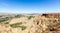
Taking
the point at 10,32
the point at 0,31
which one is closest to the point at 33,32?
the point at 10,32

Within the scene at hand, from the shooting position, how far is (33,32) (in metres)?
13.7

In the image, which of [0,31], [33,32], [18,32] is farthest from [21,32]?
[0,31]

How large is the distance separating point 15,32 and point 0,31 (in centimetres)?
173

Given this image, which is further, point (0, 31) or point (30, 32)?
point (30, 32)

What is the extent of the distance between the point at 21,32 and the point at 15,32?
0.81 meters

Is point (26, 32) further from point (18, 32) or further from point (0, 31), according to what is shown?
point (0, 31)

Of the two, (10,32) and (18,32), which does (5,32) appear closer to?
(10,32)

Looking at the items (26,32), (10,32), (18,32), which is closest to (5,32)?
(10,32)

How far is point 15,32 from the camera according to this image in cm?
1318

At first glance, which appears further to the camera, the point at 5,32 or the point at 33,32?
the point at 33,32

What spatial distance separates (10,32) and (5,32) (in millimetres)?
619

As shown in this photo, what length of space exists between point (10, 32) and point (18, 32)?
1.12 metres

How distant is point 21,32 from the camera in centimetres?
1362

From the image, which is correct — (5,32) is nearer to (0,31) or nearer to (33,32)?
(0,31)
